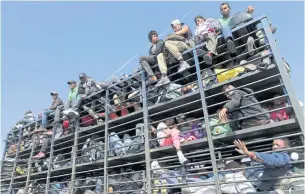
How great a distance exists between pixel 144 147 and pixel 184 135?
94 cm

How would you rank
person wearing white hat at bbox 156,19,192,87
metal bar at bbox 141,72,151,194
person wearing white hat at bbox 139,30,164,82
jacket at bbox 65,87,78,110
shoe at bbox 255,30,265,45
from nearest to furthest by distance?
1. shoe at bbox 255,30,265,45
2. metal bar at bbox 141,72,151,194
3. person wearing white hat at bbox 156,19,192,87
4. person wearing white hat at bbox 139,30,164,82
5. jacket at bbox 65,87,78,110

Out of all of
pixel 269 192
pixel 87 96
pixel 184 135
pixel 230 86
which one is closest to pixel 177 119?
pixel 184 135

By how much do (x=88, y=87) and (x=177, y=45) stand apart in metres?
3.06

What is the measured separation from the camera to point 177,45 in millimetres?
5078

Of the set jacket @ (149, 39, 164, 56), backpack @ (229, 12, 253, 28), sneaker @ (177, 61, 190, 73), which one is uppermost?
jacket @ (149, 39, 164, 56)

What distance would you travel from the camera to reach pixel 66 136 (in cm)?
688

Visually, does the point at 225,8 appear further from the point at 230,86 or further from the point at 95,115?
the point at 95,115

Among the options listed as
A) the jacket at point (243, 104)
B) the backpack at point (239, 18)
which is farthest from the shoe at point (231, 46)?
the jacket at point (243, 104)

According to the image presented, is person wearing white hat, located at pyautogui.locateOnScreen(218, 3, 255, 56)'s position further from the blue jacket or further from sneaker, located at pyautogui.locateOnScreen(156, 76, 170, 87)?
the blue jacket

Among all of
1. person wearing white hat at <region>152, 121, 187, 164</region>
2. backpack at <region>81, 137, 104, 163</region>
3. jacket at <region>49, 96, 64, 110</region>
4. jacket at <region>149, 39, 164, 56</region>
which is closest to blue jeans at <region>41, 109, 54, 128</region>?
jacket at <region>49, 96, 64, 110</region>

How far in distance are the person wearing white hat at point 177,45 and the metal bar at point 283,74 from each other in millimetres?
1515

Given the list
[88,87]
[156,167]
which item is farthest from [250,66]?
[88,87]

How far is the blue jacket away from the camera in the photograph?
3119 mm

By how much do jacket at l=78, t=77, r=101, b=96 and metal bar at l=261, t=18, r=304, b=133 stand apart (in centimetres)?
433
